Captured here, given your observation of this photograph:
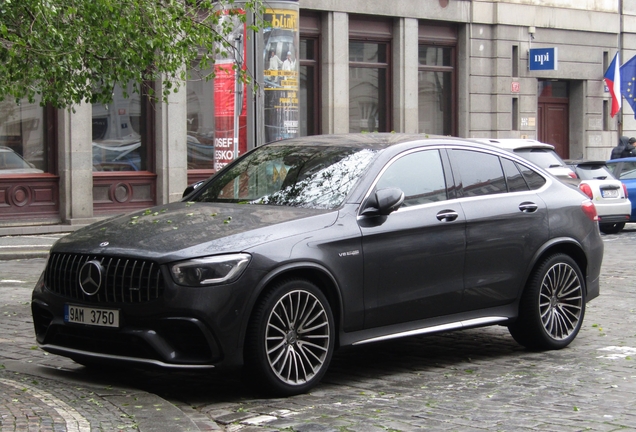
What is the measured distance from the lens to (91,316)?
275 inches

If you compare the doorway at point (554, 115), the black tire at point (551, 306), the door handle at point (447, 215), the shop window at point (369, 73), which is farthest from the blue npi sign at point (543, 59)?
the door handle at point (447, 215)

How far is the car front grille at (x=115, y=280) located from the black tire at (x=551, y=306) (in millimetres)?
3306

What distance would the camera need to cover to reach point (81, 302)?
7074 mm

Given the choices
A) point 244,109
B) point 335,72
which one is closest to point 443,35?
point 335,72

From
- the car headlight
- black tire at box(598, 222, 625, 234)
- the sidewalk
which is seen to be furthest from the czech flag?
the car headlight

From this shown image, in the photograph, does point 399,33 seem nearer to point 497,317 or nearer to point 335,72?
point 335,72

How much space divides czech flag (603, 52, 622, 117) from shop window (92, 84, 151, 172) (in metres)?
16.0

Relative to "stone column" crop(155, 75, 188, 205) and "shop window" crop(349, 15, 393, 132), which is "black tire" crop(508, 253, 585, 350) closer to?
"stone column" crop(155, 75, 188, 205)

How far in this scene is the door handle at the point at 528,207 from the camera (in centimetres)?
874

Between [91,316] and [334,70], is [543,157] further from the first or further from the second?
[334,70]

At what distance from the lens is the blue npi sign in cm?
3158

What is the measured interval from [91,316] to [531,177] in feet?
12.9

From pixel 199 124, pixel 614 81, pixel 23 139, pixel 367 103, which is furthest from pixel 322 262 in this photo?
pixel 614 81

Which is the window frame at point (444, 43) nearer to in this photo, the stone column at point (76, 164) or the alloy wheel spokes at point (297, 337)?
the stone column at point (76, 164)
